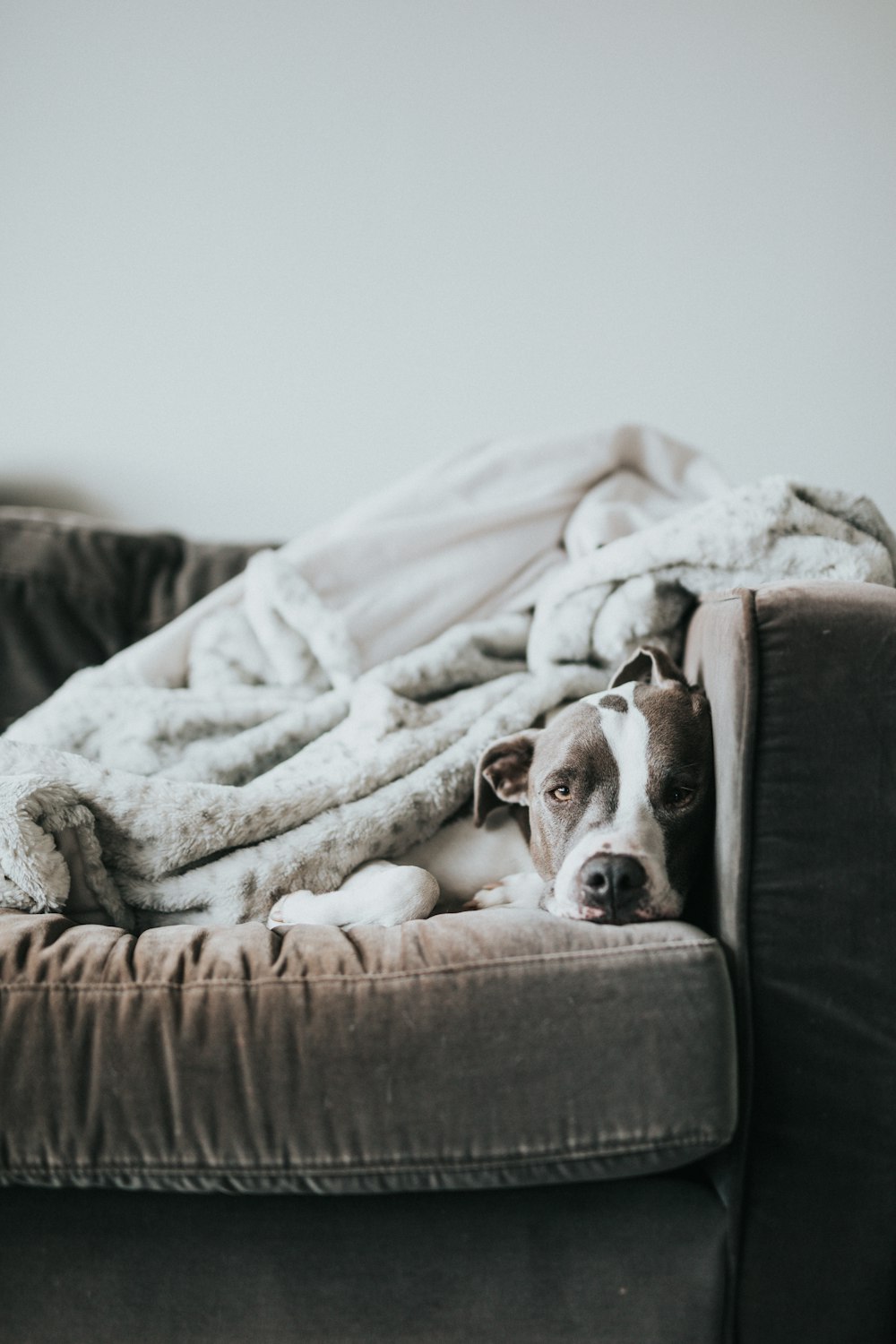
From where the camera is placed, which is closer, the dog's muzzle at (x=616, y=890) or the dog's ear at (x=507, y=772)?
the dog's muzzle at (x=616, y=890)

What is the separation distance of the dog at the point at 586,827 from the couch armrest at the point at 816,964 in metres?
0.20

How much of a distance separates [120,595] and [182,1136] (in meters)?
1.58

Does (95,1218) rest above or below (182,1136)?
below

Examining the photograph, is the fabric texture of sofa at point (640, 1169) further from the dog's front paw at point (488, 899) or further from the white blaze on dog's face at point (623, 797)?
the dog's front paw at point (488, 899)

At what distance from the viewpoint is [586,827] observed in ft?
4.69

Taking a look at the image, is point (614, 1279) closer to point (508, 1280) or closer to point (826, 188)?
point (508, 1280)

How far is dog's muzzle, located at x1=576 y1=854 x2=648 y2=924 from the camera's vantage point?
4.18 ft

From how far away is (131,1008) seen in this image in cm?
110

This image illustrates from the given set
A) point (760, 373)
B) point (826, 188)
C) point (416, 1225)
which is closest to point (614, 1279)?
point (416, 1225)

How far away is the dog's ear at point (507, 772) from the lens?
5.33 feet

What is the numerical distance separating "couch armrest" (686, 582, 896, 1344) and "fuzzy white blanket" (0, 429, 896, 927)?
56 cm

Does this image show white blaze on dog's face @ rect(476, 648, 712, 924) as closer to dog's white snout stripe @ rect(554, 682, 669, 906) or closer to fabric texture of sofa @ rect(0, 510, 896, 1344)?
dog's white snout stripe @ rect(554, 682, 669, 906)

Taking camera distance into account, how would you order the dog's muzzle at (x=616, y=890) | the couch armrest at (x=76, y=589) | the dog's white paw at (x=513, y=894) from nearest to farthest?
1. the dog's muzzle at (x=616, y=890)
2. the dog's white paw at (x=513, y=894)
3. the couch armrest at (x=76, y=589)

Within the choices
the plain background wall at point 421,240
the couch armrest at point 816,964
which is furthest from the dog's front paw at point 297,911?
the plain background wall at point 421,240
